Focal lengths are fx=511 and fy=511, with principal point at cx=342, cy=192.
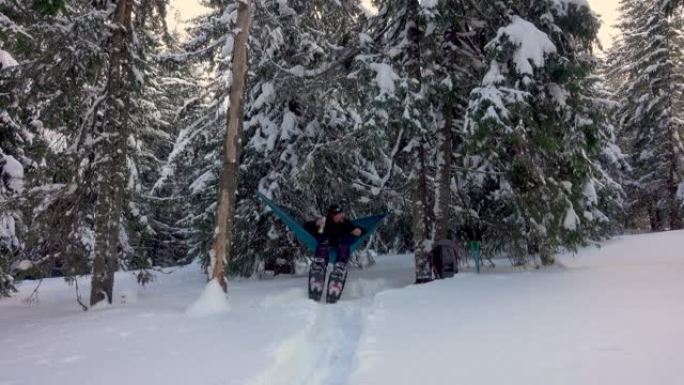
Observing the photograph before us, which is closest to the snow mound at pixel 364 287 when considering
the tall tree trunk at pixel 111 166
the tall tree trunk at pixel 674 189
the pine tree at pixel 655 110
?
the tall tree trunk at pixel 111 166

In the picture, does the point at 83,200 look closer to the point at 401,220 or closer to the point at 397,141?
the point at 397,141

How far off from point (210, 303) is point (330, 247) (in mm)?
2316

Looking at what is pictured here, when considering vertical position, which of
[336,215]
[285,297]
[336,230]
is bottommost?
[285,297]

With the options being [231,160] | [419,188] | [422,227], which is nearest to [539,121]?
[419,188]

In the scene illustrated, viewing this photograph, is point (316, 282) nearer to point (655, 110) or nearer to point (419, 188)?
point (419, 188)

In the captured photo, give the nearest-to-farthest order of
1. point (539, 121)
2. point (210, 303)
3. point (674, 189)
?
point (210, 303) → point (539, 121) → point (674, 189)

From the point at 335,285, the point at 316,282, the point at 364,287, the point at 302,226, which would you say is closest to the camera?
the point at 335,285

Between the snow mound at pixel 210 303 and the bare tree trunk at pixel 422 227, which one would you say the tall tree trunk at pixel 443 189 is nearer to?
the bare tree trunk at pixel 422 227

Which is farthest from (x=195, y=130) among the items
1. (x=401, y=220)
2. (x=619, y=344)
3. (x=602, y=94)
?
(x=602, y=94)

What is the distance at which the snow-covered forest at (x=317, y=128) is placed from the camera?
7148 millimetres

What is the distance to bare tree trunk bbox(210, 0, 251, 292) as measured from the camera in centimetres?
685

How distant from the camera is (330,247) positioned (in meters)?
8.12

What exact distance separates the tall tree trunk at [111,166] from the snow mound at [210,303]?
180 cm

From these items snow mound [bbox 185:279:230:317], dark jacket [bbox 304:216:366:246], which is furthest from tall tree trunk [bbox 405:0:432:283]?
A: snow mound [bbox 185:279:230:317]
